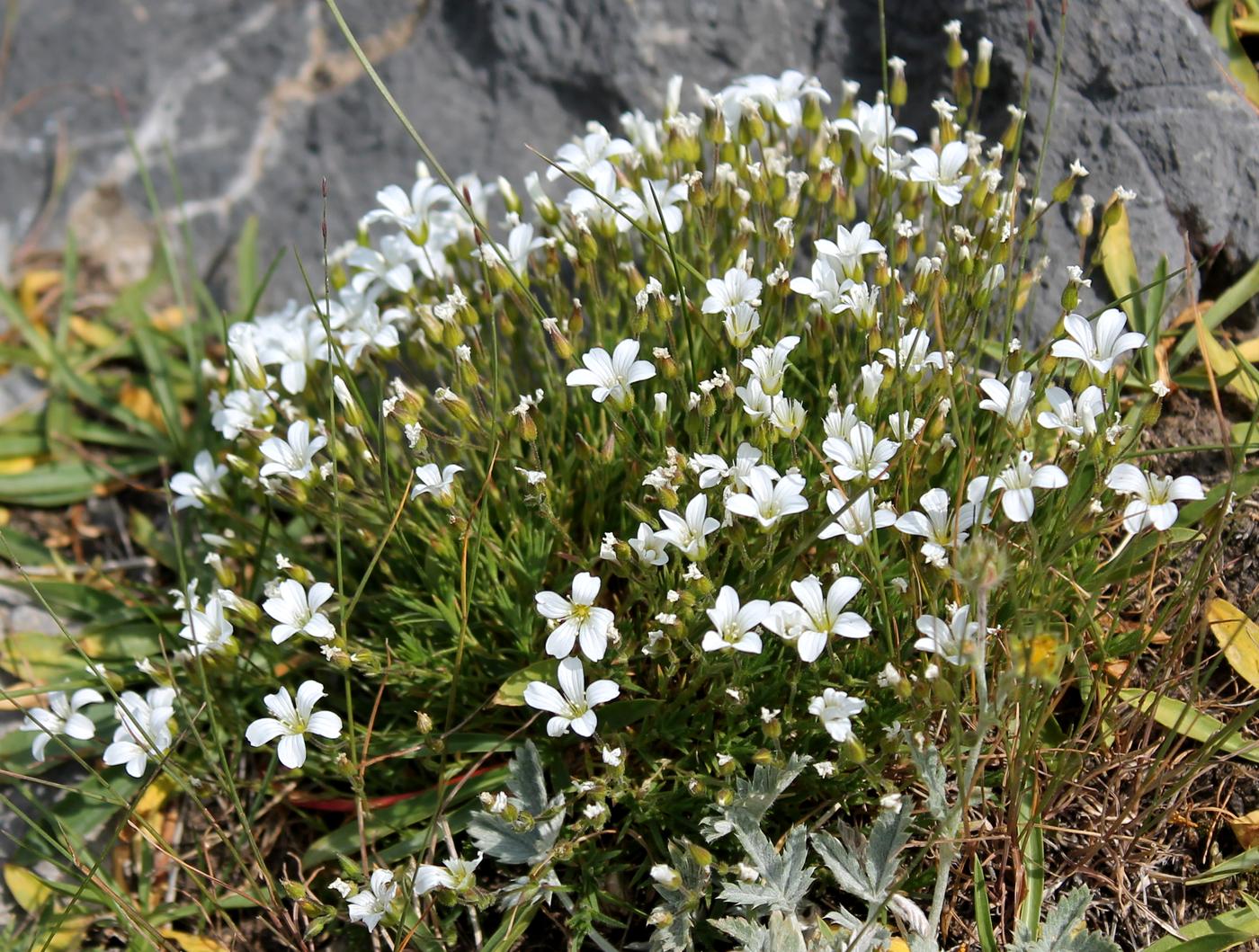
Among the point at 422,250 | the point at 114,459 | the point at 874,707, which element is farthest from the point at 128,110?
the point at 874,707

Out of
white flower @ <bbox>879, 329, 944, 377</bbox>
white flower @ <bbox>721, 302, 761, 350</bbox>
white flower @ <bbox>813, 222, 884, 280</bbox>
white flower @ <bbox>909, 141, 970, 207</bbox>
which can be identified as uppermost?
white flower @ <bbox>909, 141, 970, 207</bbox>

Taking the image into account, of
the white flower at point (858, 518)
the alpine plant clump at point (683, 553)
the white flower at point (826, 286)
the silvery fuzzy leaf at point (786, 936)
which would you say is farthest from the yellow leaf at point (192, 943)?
the white flower at point (826, 286)

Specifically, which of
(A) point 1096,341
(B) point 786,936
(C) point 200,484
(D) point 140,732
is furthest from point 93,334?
(A) point 1096,341

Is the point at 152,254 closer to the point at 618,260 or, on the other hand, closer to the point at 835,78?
the point at 618,260

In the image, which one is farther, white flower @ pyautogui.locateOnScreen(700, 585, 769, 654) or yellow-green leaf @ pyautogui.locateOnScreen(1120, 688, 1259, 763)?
yellow-green leaf @ pyautogui.locateOnScreen(1120, 688, 1259, 763)

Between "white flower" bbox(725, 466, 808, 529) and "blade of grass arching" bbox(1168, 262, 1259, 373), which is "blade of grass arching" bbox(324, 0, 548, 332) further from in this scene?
"blade of grass arching" bbox(1168, 262, 1259, 373)

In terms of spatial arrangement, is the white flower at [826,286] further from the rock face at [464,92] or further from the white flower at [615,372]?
the rock face at [464,92]

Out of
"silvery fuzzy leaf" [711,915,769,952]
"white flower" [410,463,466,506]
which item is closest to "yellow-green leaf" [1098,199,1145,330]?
"white flower" [410,463,466,506]
